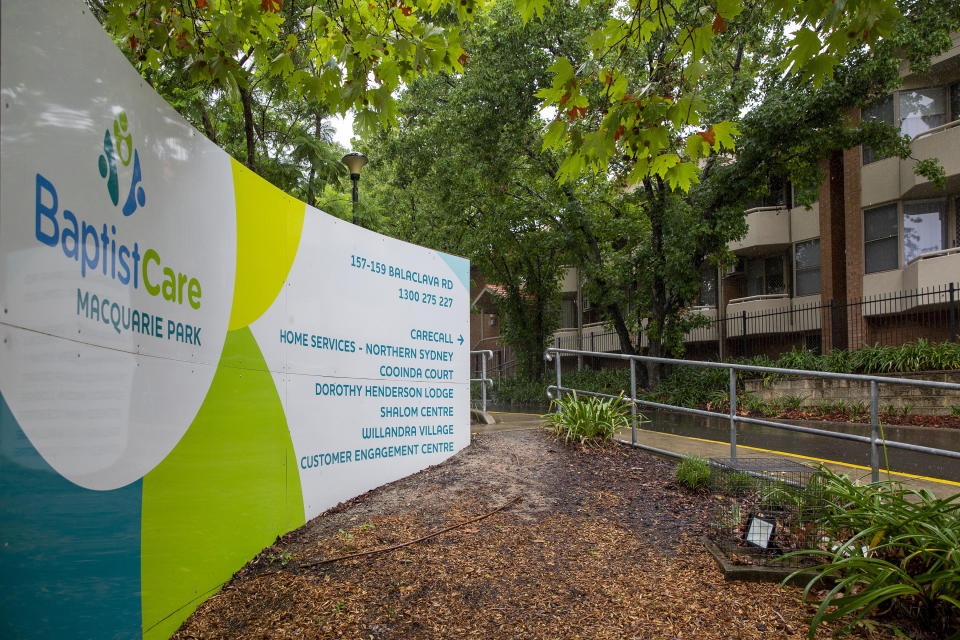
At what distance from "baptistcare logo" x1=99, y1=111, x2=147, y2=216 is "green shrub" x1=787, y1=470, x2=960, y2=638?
3.79m

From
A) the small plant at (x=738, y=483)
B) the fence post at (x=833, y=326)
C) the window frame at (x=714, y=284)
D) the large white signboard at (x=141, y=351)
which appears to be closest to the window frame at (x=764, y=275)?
the window frame at (x=714, y=284)

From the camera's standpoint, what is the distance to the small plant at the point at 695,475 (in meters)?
5.71

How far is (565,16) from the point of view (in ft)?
45.6

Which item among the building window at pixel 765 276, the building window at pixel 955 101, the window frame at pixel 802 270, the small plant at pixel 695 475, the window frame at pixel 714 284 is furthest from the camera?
the window frame at pixel 714 284

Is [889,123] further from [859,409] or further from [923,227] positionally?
[859,409]

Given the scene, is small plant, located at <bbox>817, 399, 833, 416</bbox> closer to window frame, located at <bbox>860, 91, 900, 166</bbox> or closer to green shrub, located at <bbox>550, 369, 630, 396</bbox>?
green shrub, located at <bbox>550, 369, 630, 396</bbox>

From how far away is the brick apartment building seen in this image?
14.5m

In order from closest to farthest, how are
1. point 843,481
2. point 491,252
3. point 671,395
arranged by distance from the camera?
1. point 843,481
2. point 671,395
3. point 491,252

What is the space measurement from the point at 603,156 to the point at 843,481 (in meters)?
2.77

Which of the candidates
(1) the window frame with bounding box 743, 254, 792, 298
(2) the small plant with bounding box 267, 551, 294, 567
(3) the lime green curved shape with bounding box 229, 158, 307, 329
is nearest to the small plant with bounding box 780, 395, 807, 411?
(1) the window frame with bounding box 743, 254, 792, 298

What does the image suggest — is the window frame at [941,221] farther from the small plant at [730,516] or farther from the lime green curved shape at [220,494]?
the lime green curved shape at [220,494]

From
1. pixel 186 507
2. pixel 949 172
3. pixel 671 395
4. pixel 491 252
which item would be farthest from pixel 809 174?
pixel 186 507

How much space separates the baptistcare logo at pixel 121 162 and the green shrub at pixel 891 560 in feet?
12.4

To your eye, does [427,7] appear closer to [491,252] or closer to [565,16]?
[565,16]
